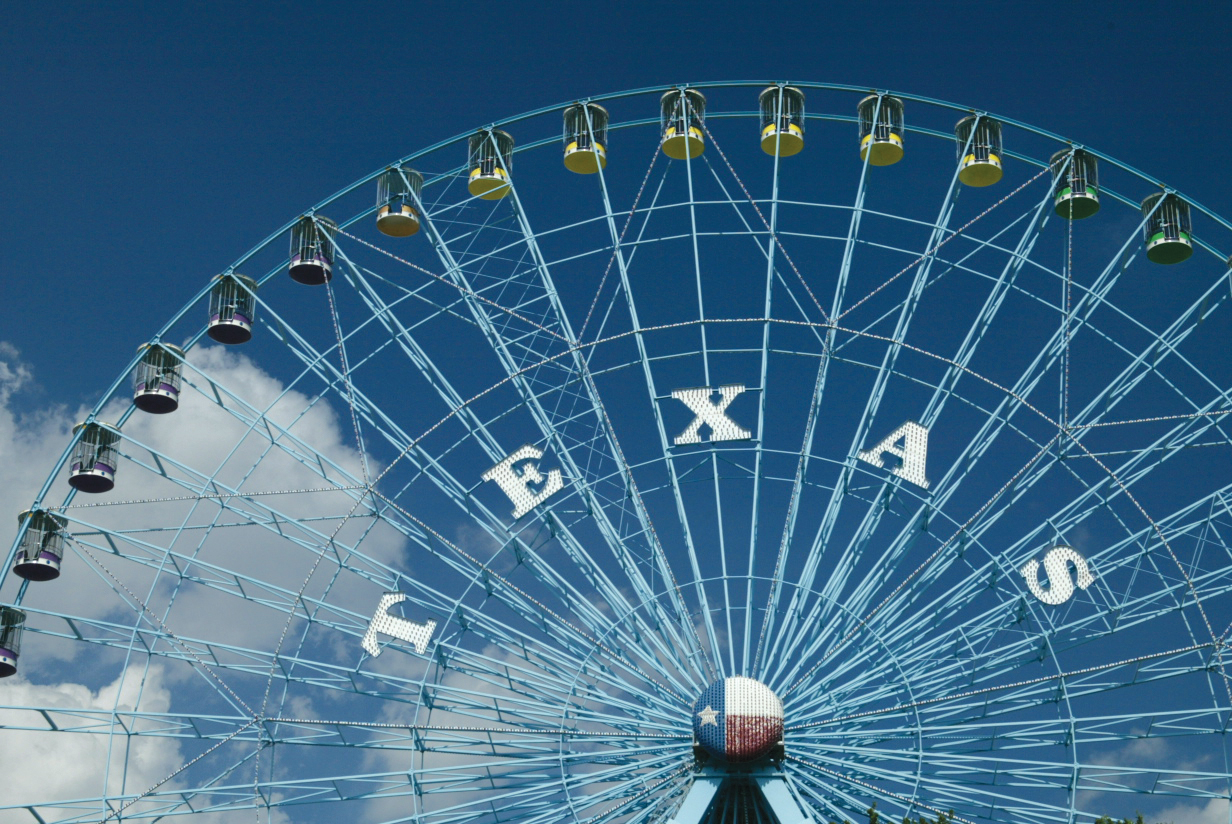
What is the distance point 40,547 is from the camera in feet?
108

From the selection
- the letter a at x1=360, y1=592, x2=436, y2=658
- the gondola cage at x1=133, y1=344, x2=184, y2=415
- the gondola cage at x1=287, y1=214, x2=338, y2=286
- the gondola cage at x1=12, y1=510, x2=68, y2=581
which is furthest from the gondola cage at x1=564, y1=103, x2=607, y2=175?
the gondola cage at x1=12, y1=510, x2=68, y2=581

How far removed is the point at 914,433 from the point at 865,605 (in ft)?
11.4

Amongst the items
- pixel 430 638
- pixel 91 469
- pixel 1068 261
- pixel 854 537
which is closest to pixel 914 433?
pixel 854 537

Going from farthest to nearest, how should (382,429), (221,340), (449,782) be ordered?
(221,340) < (382,429) < (449,782)

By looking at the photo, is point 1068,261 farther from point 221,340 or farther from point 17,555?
point 17,555

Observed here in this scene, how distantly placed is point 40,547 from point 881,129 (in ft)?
67.2

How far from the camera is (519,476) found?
29.3 metres

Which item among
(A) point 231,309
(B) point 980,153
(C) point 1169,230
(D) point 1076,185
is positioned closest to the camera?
(C) point 1169,230

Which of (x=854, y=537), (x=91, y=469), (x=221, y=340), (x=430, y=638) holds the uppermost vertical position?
(x=221, y=340)

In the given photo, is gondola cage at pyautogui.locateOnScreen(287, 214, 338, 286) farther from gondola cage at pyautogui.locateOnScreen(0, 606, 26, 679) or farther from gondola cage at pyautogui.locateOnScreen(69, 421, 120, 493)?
gondola cage at pyautogui.locateOnScreen(0, 606, 26, 679)

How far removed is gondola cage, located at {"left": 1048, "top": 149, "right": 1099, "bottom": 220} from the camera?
31844 mm

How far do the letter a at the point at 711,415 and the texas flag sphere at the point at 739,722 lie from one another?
470 centimetres

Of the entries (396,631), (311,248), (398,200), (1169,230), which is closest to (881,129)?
(1169,230)

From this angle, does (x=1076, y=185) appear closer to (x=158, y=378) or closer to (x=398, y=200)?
(x=398, y=200)
